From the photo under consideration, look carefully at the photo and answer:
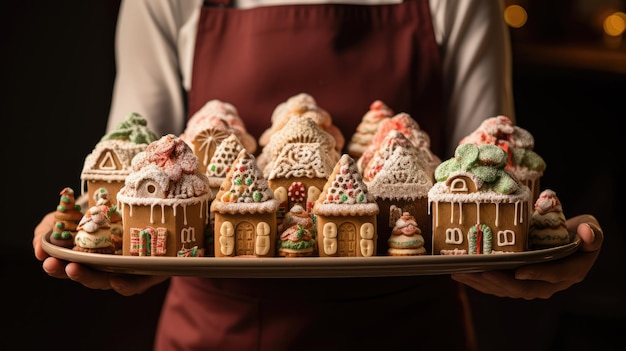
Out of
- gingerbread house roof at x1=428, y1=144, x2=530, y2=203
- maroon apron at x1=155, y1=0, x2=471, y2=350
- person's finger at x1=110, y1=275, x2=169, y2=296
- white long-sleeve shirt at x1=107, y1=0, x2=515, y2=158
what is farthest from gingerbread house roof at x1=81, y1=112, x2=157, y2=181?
gingerbread house roof at x1=428, y1=144, x2=530, y2=203

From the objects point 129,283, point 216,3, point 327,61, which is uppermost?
point 216,3

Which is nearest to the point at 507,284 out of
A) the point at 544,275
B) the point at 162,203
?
the point at 544,275

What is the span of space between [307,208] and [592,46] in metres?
3.30

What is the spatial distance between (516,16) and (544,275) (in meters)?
3.35

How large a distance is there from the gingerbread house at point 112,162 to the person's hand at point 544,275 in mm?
794

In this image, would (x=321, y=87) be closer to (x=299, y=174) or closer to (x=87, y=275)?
(x=299, y=174)

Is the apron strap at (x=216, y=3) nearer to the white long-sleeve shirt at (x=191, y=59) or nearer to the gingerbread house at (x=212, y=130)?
the white long-sleeve shirt at (x=191, y=59)

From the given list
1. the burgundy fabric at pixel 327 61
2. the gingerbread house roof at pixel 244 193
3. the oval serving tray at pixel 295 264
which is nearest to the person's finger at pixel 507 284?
the oval serving tray at pixel 295 264

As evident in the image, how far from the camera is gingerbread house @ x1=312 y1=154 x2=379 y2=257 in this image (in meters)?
1.81

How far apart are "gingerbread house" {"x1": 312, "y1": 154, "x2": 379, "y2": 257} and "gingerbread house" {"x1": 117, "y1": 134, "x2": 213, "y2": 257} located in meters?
0.27

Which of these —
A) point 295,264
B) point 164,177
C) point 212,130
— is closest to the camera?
point 295,264

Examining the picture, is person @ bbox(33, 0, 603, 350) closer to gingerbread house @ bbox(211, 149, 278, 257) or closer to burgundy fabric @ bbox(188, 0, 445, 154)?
burgundy fabric @ bbox(188, 0, 445, 154)

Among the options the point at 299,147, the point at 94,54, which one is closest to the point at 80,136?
the point at 94,54

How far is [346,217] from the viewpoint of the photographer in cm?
181
